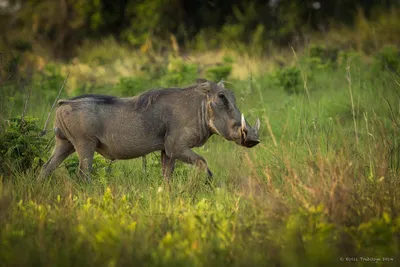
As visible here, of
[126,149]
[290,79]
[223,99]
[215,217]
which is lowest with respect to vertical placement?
[215,217]

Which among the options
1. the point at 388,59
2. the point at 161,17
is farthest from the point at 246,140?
the point at 161,17

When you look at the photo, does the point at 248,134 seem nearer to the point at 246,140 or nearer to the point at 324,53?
the point at 246,140

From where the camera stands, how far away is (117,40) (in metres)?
20.8

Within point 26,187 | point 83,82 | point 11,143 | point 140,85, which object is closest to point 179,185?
point 26,187

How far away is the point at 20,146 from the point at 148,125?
3.66 feet

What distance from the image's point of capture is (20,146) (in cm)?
586

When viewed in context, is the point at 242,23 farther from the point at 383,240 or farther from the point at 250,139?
the point at 383,240

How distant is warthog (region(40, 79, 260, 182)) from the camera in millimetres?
5746

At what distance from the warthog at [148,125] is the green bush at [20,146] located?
0.18m

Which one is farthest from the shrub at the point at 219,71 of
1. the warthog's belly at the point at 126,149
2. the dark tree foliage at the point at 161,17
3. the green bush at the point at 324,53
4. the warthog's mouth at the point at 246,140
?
the dark tree foliage at the point at 161,17

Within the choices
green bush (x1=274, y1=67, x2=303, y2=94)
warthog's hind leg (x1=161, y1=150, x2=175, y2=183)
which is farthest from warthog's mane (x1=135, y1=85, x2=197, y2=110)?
green bush (x1=274, y1=67, x2=303, y2=94)

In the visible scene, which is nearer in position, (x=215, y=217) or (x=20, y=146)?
(x=215, y=217)

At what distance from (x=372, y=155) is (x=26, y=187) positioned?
2710 millimetres

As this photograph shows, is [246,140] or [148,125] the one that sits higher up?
[148,125]
